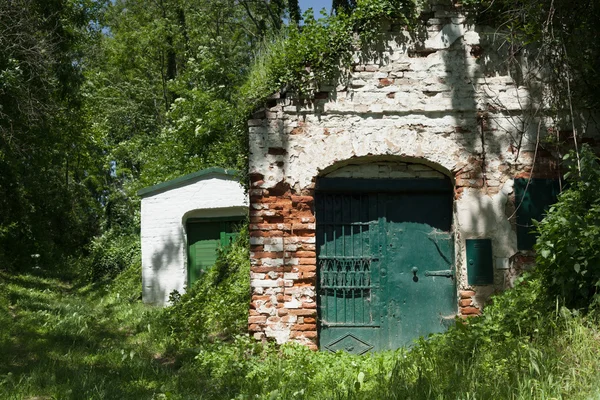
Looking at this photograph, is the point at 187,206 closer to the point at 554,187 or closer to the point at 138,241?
the point at 138,241

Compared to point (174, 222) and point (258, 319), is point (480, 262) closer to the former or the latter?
point (258, 319)

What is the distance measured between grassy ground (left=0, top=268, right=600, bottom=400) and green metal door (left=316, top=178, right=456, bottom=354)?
1.55ft

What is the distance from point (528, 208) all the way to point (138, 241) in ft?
44.0

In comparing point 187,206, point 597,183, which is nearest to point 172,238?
point 187,206

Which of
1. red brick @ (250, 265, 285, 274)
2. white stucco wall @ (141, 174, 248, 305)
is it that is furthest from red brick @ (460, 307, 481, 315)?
white stucco wall @ (141, 174, 248, 305)

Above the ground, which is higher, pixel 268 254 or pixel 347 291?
pixel 268 254

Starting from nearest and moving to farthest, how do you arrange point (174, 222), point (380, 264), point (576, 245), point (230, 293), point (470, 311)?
point (576, 245) → point (470, 311) → point (380, 264) → point (230, 293) → point (174, 222)

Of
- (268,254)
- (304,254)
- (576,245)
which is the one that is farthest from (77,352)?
(576,245)

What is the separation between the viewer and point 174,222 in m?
13.2

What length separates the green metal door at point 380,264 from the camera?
24.8 ft

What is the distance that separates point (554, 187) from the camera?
7.43m

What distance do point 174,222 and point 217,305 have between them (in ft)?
14.6

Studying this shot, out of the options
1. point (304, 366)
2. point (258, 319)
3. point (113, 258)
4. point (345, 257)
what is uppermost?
point (345, 257)

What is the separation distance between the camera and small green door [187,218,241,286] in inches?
520
